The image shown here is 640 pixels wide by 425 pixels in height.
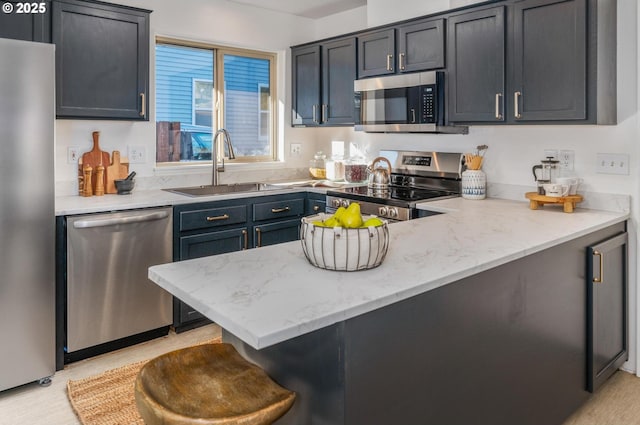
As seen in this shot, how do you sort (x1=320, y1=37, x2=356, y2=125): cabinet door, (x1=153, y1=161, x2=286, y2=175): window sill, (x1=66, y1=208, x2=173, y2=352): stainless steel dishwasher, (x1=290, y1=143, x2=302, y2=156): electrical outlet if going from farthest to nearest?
(x1=290, y1=143, x2=302, y2=156): electrical outlet → (x1=320, y1=37, x2=356, y2=125): cabinet door → (x1=153, y1=161, x2=286, y2=175): window sill → (x1=66, y1=208, x2=173, y2=352): stainless steel dishwasher

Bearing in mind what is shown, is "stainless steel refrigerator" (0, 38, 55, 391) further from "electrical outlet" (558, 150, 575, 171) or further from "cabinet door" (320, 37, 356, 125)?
"electrical outlet" (558, 150, 575, 171)

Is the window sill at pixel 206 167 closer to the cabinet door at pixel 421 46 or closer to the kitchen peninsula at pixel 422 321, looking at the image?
the cabinet door at pixel 421 46

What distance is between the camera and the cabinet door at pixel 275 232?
367 cm

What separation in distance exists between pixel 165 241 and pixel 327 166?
1.74 m

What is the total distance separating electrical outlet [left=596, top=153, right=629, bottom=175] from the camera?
2.79m

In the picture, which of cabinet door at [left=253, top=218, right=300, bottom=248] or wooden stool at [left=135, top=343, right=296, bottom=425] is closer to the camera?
wooden stool at [left=135, top=343, right=296, bottom=425]

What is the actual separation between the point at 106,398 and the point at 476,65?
110 inches

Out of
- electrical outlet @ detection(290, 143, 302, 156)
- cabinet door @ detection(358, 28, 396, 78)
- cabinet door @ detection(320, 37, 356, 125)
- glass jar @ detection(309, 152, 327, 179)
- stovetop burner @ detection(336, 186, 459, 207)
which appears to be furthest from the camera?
electrical outlet @ detection(290, 143, 302, 156)

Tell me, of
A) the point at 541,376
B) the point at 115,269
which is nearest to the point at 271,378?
the point at 541,376

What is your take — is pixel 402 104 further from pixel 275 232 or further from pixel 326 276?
pixel 326 276

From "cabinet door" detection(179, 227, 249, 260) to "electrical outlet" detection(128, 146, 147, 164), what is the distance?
0.80 metres

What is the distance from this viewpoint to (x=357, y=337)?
1.28m

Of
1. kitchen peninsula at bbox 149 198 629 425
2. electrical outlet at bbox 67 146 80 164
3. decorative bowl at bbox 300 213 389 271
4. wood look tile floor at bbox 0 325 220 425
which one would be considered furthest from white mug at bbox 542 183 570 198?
electrical outlet at bbox 67 146 80 164

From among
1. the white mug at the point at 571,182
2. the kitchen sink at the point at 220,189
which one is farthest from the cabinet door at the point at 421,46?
the kitchen sink at the point at 220,189
